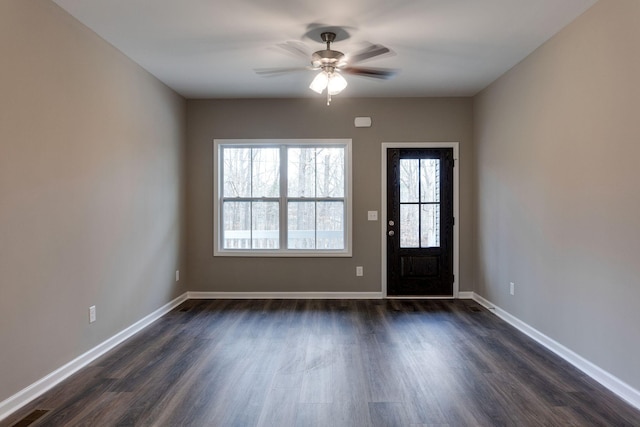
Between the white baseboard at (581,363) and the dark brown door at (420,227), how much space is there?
1071 mm

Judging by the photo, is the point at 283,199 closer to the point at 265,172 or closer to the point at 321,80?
the point at 265,172

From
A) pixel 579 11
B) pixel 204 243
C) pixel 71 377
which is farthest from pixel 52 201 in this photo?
pixel 579 11

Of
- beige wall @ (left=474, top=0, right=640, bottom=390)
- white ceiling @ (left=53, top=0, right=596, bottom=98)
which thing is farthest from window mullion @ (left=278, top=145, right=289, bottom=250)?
beige wall @ (left=474, top=0, right=640, bottom=390)

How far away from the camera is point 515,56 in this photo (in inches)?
147

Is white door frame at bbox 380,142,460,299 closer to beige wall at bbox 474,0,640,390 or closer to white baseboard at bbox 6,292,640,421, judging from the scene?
white baseboard at bbox 6,292,640,421

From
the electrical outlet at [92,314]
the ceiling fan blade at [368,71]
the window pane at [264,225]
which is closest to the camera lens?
the electrical outlet at [92,314]

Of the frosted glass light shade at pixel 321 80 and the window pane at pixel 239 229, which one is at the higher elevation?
the frosted glass light shade at pixel 321 80

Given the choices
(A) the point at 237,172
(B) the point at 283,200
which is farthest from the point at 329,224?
(A) the point at 237,172

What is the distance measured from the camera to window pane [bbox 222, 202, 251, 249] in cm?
526

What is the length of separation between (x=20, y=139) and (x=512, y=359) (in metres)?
4.01

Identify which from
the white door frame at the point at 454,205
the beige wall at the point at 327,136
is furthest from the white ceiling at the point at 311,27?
the white door frame at the point at 454,205

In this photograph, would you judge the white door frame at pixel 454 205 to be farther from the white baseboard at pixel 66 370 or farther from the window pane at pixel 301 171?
the white baseboard at pixel 66 370

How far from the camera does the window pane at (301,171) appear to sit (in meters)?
5.25

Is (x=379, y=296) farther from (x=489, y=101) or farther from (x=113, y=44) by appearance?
(x=113, y=44)
